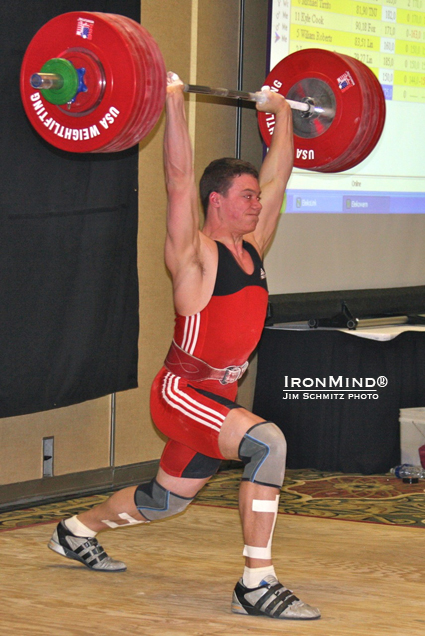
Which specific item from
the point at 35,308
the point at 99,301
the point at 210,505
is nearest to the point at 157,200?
the point at 99,301

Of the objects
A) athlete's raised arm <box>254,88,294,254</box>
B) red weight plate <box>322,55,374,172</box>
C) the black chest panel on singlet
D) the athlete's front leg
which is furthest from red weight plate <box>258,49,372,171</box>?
the athlete's front leg

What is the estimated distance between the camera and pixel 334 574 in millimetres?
3195

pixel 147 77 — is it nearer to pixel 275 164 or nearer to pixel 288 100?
pixel 275 164

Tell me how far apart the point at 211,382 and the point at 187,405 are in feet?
0.42

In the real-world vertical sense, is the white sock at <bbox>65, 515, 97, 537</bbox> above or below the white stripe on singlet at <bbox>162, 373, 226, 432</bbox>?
below

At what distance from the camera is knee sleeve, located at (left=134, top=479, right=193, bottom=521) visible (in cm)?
293

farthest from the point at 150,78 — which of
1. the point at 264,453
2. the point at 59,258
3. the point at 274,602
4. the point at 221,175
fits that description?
the point at 274,602

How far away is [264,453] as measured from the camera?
8.83 ft

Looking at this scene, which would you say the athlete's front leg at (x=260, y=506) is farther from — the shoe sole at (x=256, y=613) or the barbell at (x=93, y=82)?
the barbell at (x=93, y=82)

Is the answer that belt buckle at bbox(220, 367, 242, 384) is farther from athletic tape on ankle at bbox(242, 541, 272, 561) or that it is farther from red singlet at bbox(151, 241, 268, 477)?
athletic tape on ankle at bbox(242, 541, 272, 561)

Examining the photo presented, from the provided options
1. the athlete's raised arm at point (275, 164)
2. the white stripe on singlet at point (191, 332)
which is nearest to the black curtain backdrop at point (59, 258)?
the athlete's raised arm at point (275, 164)

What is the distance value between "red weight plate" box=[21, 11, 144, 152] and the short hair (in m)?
0.37

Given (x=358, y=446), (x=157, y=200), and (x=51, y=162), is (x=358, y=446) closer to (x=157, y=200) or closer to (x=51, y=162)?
(x=157, y=200)

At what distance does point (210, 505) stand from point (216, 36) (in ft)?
7.44
